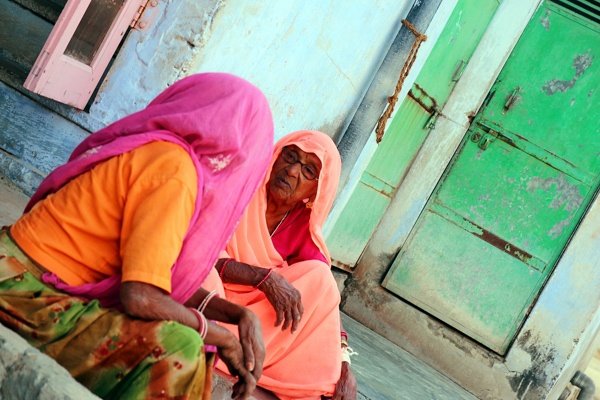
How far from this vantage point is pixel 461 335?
6895mm

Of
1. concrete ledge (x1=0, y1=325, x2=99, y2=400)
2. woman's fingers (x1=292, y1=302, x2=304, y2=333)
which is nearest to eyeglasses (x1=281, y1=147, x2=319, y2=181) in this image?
woman's fingers (x1=292, y1=302, x2=304, y2=333)

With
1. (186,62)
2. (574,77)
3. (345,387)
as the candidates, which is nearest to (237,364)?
(345,387)

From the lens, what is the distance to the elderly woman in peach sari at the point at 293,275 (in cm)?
308

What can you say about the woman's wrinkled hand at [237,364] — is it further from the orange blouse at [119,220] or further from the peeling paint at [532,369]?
the peeling paint at [532,369]

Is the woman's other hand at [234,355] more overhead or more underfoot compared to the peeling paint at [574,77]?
more underfoot

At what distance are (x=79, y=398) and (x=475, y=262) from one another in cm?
565

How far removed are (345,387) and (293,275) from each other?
51 centimetres

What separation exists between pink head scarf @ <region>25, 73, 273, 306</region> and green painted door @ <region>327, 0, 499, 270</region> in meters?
4.44

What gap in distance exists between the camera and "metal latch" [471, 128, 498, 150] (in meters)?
6.92

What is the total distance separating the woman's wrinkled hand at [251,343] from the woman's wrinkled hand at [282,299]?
82 centimetres

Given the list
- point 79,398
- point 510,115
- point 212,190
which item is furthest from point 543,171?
point 79,398

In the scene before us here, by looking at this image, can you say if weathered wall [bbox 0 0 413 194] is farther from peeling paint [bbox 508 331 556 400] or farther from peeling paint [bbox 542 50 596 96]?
peeling paint [bbox 508 331 556 400]

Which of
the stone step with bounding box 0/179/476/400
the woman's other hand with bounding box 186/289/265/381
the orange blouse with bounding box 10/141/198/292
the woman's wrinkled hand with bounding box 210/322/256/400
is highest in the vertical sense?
the orange blouse with bounding box 10/141/198/292

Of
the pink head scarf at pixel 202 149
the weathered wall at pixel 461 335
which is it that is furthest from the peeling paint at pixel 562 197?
the pink head scarf at pixel 202 149
